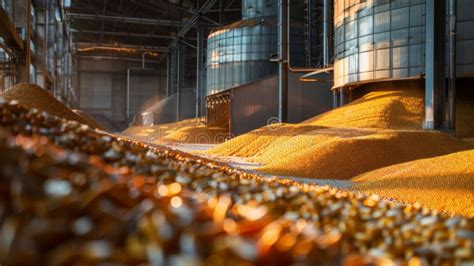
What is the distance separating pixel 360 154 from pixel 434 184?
7.68 ft

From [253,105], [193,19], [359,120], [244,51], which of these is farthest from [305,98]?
[193,19]

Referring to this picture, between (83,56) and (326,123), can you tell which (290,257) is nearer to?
(326,123)

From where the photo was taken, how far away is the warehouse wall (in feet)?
115

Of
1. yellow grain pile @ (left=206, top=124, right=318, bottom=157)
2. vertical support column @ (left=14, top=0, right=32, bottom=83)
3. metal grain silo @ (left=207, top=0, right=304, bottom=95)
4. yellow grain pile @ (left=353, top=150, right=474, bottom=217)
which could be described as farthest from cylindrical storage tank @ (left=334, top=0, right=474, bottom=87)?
vertical support column @ (left=14, top=0, right=32, bottom=83)

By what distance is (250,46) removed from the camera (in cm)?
1989

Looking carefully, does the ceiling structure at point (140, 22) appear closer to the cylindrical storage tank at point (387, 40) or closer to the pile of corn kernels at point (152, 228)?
the cylindrical storage tank at point (387, 40)

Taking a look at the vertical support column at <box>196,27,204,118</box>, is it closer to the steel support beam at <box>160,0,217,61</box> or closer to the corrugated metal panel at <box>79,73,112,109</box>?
the steel support beam at <box>160,0,217,61</box>

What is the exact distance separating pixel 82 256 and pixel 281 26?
13.7 m

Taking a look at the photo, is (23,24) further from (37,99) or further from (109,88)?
(109,88)

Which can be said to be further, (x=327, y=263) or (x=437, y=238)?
(x=437, y=238)

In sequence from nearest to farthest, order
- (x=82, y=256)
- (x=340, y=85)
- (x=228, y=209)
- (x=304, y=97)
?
(x=82, y=256) < (x=228, y=209) < (x=340, y=85) < (x=304, y=97)

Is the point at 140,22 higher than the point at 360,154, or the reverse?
the point at 140,22

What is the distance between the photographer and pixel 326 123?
39.1 feet

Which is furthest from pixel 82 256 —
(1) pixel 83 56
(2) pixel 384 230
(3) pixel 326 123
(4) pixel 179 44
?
(1) pixel 83 56
